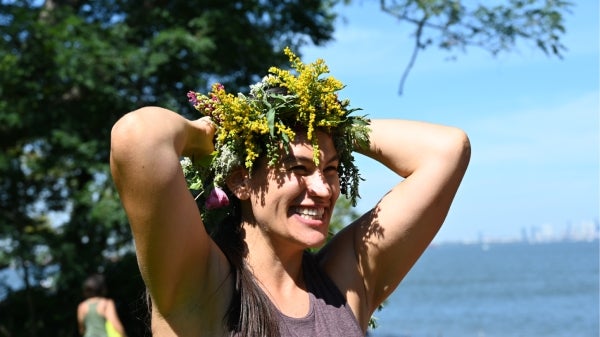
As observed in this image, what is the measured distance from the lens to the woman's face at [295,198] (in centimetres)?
242

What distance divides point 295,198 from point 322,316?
0.33 metres

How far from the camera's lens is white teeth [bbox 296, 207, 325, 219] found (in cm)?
243

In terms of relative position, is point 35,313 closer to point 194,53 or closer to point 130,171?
point 194,53

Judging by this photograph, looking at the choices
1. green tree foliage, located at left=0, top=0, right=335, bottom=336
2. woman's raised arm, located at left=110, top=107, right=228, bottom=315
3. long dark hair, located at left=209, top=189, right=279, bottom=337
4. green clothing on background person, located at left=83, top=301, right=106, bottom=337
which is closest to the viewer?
woman's raised arm, located at left=110, top=107, right=228, bottom=315

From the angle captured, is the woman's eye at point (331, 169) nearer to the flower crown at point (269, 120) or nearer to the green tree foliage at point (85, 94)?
the flower crown at point (269, 120)

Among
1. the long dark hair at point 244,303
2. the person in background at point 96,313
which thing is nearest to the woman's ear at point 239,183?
the long dark hair at point 244,303

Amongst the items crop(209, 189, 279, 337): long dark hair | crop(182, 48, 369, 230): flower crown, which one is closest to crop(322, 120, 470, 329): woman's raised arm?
crop(182, 48, 369, 230): flower crown

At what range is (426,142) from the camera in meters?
2.70

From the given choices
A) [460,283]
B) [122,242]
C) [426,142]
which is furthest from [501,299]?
[426,142]

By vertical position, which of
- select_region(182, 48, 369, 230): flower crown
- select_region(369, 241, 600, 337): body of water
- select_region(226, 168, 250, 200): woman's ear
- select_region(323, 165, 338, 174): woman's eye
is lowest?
select_region(369, 241, 600, 337): body of water

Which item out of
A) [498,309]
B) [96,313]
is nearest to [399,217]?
[96,313]

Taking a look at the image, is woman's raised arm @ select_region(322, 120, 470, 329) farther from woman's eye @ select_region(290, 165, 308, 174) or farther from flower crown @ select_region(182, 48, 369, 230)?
woman's eye @ select_region(290, 165, 308, 174)

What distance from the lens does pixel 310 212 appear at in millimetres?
2430

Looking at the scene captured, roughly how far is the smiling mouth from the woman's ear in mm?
167
